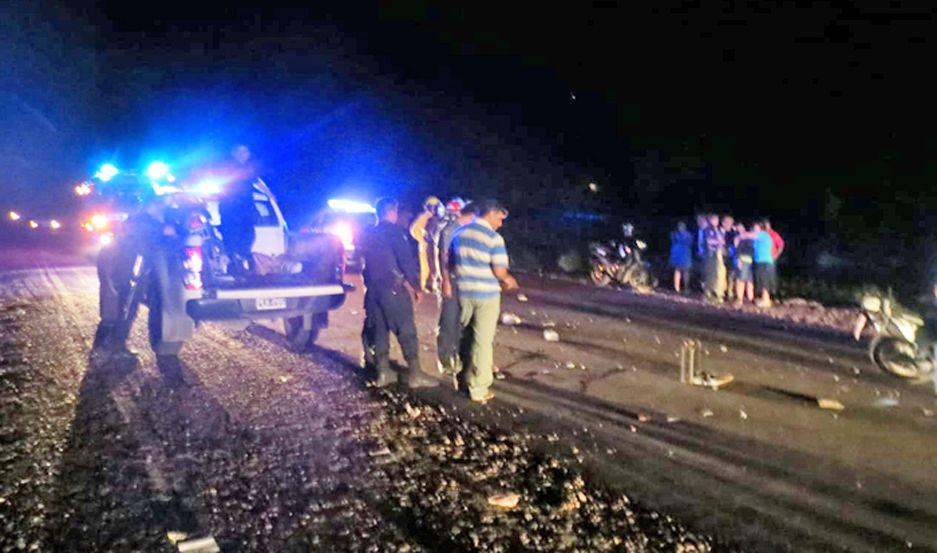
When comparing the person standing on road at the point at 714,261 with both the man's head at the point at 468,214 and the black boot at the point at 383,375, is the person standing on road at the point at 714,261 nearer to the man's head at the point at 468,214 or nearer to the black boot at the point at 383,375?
the man's head at the point at 468,214

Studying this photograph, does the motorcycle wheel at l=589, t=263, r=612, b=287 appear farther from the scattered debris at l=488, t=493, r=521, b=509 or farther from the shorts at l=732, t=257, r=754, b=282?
the scattered debris at l=488, t=493, r=521, b=509

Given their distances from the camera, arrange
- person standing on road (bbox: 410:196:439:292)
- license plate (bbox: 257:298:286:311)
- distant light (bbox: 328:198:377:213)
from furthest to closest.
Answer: distant light (bbox: 328:198:377:213), person standing on road (bbox: 410:196:439:292), license plate (bbox: 257:298:286:311)

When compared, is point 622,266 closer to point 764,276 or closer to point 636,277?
point 636,277

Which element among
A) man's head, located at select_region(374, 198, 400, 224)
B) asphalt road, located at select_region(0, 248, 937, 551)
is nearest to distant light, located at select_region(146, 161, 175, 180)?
asphalt road, located at select_region(0, 248, 937, 551)

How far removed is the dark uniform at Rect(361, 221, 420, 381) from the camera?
25.8 ft

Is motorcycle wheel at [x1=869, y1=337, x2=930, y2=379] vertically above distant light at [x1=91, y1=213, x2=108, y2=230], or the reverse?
distant light at [x1=91, y1=213, x2=108, y2=230]

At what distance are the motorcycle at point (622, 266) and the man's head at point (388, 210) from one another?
35.8ft

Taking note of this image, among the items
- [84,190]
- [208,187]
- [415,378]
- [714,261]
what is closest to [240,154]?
[208,187]

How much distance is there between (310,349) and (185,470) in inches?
166

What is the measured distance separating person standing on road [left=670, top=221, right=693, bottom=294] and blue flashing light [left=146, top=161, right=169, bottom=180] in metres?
10.5

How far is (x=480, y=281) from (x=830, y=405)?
3453mm

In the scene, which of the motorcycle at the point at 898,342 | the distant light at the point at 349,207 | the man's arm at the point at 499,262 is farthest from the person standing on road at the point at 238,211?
the distant light at the point at 349,207

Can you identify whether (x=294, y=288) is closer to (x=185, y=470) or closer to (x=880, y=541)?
(x=185, y=470)

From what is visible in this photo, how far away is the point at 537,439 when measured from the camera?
250 inches
